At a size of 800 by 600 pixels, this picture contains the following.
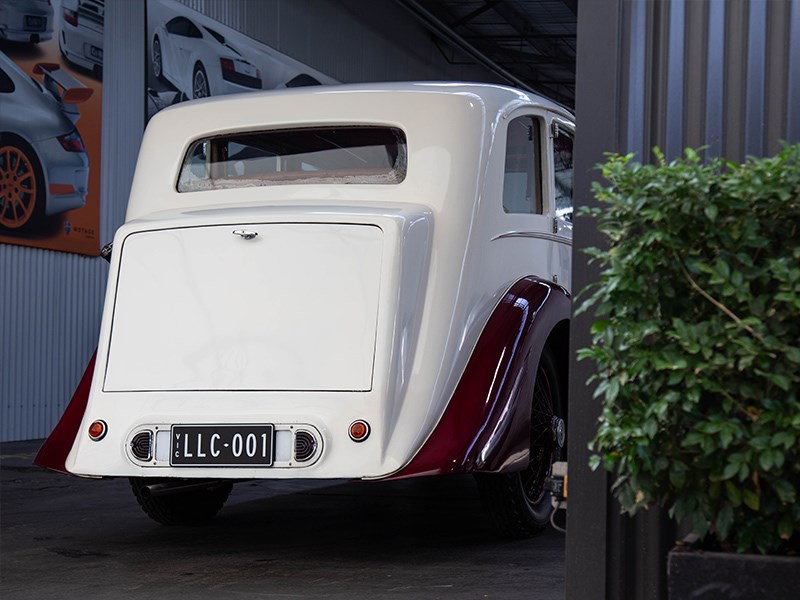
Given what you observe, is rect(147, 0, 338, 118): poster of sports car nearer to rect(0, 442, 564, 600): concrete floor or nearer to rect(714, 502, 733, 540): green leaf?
rect(0, 442, 564, 600): concrete floor

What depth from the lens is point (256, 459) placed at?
15.2 feet

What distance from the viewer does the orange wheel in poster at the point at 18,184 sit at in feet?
36.0

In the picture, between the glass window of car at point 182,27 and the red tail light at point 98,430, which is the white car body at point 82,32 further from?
the red tail light at point 98,430

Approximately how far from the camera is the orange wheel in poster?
10977mm

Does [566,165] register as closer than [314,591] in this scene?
No

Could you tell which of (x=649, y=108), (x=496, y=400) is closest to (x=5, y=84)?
(x=496, y=400)

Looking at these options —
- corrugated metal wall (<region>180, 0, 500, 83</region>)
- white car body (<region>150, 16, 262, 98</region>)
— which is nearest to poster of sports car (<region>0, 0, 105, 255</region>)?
white car body (<region>150, 16, 262, 98</region>)

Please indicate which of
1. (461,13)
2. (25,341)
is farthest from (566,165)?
(461,13)

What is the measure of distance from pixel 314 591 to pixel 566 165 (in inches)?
117

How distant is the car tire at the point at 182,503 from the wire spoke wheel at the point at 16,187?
5.60 meters

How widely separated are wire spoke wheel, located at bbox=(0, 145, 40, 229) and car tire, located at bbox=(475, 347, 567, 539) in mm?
6925

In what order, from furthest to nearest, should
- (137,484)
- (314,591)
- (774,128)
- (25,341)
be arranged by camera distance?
Answer: 1. (25,341)
2. (137,484)
3. (314,591)
4. (774,128)

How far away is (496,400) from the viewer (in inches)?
193

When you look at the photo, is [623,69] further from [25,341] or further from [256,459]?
[25,341]
